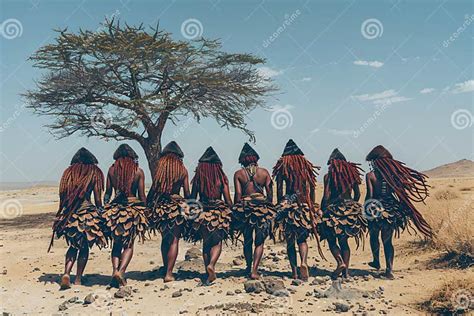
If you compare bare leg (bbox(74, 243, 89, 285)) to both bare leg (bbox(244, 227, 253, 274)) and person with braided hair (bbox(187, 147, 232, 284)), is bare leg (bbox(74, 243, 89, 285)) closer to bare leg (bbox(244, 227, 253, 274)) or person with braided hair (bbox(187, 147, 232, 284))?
person with braided hair (bbox(187, 147, 232, 284))

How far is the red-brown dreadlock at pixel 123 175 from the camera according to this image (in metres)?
7.58

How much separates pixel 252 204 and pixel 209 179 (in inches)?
37.1

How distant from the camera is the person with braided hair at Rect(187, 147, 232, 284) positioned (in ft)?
24.5

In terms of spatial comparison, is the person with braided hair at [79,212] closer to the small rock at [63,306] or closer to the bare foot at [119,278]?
the bare foot at [119,278]

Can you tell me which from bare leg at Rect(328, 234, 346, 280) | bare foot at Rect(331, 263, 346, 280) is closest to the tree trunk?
bare leg at Rect(328, 234, 346, 280)

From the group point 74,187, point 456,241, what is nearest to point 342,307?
point 456,241

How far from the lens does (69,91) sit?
57.3 feet

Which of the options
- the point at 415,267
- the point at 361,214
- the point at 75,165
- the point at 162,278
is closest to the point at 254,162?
the point at 361,214

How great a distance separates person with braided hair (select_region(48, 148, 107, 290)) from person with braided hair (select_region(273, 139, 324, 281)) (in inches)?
134

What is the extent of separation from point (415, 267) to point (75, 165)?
23.6 feet

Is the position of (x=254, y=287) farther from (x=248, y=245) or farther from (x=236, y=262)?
(x=236, y=262)

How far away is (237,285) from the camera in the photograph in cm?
718

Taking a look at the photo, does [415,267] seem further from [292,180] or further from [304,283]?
[292,180]

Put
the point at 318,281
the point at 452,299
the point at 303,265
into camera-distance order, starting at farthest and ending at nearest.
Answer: the point at 303,265 → the point at 318,281 → the point at 452,299
